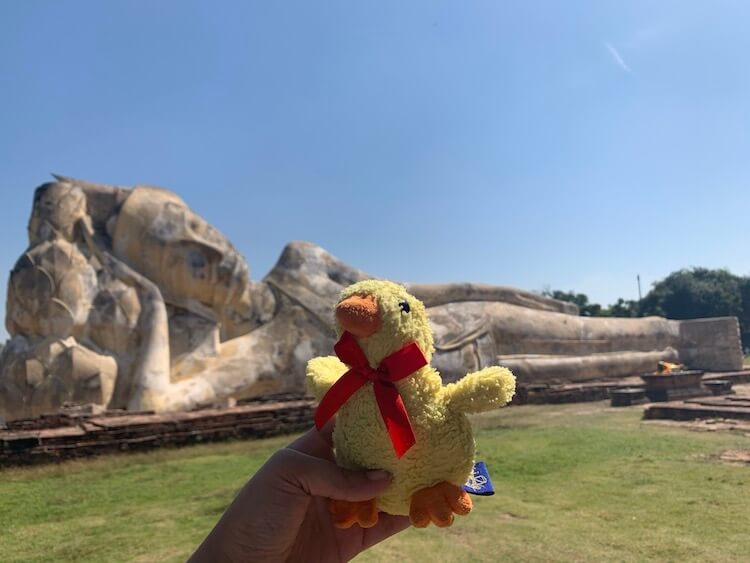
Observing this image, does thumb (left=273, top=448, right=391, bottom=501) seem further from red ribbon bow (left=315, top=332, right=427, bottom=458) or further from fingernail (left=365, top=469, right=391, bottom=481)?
red ribbon bow (left=315, top=332, right=427, bottom=458)

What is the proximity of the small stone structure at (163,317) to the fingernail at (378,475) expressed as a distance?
316 inches

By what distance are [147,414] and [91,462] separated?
5.50 ft

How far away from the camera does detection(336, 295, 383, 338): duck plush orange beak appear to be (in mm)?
1560

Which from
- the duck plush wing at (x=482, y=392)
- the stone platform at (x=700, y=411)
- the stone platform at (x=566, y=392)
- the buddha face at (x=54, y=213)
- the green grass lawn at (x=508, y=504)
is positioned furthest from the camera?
the stone platform at (x=566, y=392)

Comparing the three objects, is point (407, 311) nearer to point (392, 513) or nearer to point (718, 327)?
point (392, 513)

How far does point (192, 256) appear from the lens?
33.9 ft

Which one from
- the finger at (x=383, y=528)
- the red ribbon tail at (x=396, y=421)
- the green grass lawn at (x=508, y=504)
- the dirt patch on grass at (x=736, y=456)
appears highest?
the red ribbon tail at (x=396, y=421)

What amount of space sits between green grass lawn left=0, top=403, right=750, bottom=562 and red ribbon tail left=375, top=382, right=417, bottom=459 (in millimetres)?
2367

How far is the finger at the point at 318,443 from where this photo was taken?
1737 millimetres

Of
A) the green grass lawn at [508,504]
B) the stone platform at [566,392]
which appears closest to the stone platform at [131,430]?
the green grass lawn at [508,504]

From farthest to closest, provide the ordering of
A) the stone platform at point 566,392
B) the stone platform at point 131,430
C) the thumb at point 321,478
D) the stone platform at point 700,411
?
1. the stone platform at point 566,392
2. the stone platform at point 700,411
3. the stone platform at point 131,430
4. the thumb at point 321,478

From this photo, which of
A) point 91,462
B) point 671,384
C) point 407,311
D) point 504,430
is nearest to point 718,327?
point 671,384

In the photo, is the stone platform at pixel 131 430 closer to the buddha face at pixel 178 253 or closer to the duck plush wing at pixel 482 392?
the buddha face at pixel 178 253

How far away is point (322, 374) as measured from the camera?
6.20 feet
